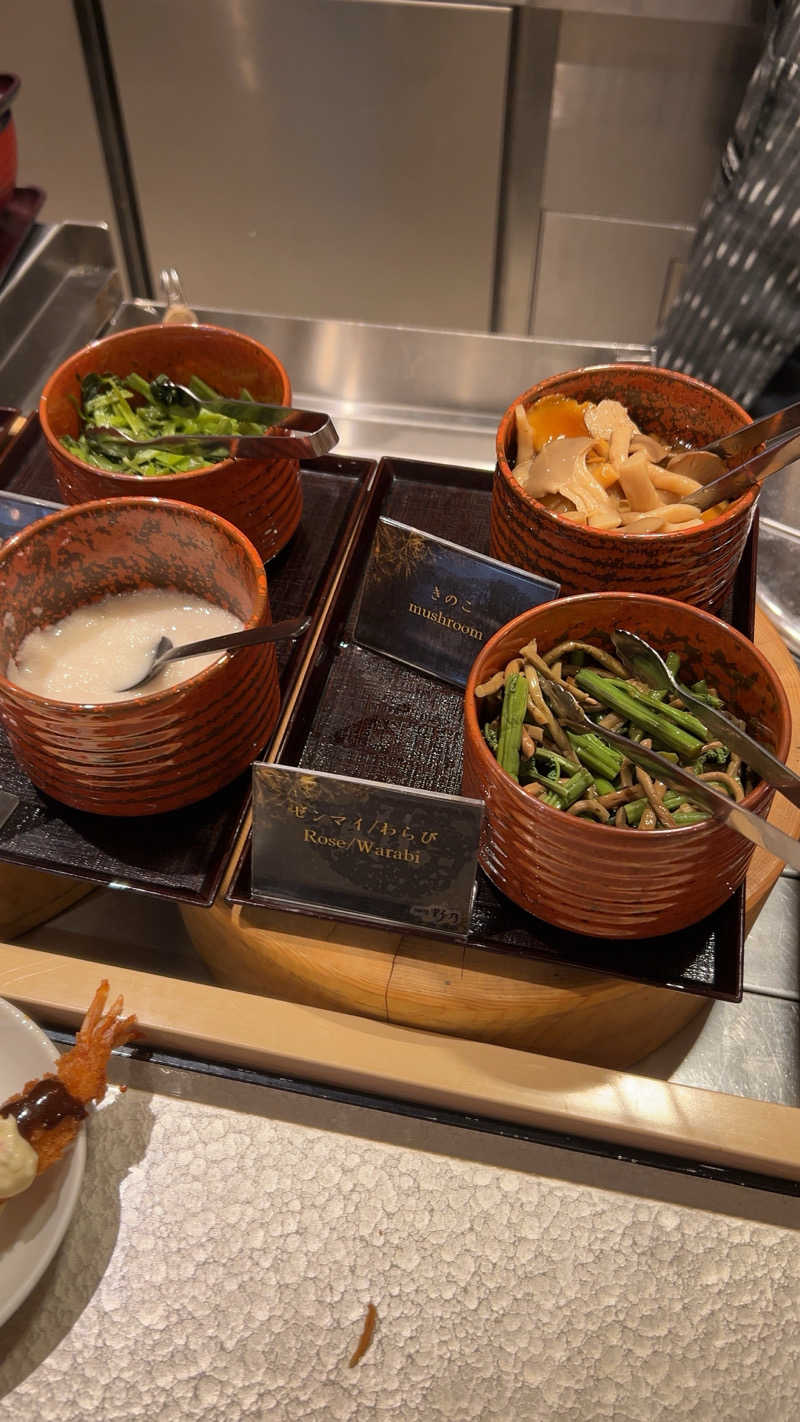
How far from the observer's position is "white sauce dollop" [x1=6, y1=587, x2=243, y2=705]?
86cm

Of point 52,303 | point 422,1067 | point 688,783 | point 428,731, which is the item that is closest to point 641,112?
point 52,303

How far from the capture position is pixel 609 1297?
779 mm

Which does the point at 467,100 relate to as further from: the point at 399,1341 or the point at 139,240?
the point at 399,1341

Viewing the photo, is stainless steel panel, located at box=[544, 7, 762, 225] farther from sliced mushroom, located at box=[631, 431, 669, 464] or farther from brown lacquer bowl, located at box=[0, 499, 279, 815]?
brown lacquer bowl, located at box=[0, 499, 279, 815]

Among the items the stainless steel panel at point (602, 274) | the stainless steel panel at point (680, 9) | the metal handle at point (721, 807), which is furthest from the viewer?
the stainless steel panel at point (602, 274)

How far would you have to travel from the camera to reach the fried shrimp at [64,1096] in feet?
2.37

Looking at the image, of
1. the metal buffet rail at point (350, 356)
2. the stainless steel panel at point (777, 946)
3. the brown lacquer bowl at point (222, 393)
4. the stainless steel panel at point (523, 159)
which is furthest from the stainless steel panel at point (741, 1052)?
the stainless steel panel at point (523, 159)

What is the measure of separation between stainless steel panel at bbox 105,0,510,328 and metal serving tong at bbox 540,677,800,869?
1.73 meters

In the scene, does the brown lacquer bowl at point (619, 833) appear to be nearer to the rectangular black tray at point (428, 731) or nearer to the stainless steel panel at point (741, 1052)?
the rectangular black tray at point (428, 731)

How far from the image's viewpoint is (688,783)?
0.72 metres

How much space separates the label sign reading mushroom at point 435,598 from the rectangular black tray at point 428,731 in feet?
0.07

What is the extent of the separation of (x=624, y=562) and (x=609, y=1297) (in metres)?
0.59

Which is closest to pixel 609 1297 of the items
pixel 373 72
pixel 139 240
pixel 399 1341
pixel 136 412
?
pixel 399 1341

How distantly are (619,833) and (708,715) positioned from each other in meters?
0.16
